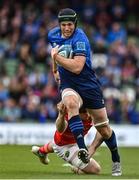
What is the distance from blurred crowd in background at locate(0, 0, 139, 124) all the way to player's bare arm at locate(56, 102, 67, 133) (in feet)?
36.1

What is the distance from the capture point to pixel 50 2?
29.0 metres

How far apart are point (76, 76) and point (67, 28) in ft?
2.40

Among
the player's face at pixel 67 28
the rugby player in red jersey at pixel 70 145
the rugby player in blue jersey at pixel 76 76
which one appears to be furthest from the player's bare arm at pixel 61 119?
the player's face at pixel 67 28

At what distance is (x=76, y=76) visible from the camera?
1255 cm

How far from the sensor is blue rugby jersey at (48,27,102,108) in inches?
490

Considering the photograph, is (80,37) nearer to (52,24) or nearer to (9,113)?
(9,113)

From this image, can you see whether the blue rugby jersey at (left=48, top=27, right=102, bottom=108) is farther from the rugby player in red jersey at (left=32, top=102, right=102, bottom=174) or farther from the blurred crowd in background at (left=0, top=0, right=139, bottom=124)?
the blurred crowd in background at (left=0, top=0, right=139, bottom=124)

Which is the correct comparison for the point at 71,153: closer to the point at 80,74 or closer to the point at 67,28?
the point at 80,74

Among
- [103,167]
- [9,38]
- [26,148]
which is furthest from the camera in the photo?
[9,38]

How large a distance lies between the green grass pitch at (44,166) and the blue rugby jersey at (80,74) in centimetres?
126

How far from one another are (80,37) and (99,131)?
4.88 ft

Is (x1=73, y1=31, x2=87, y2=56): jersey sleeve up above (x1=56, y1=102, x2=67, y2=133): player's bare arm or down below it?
above

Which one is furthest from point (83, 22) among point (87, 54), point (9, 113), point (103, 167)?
point (87, 54)

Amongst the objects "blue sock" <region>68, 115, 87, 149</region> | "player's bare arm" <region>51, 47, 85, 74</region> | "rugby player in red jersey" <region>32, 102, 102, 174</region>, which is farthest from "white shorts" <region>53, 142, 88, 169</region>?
"player's bare arm" <region>51, 47, 85, 74</region>
